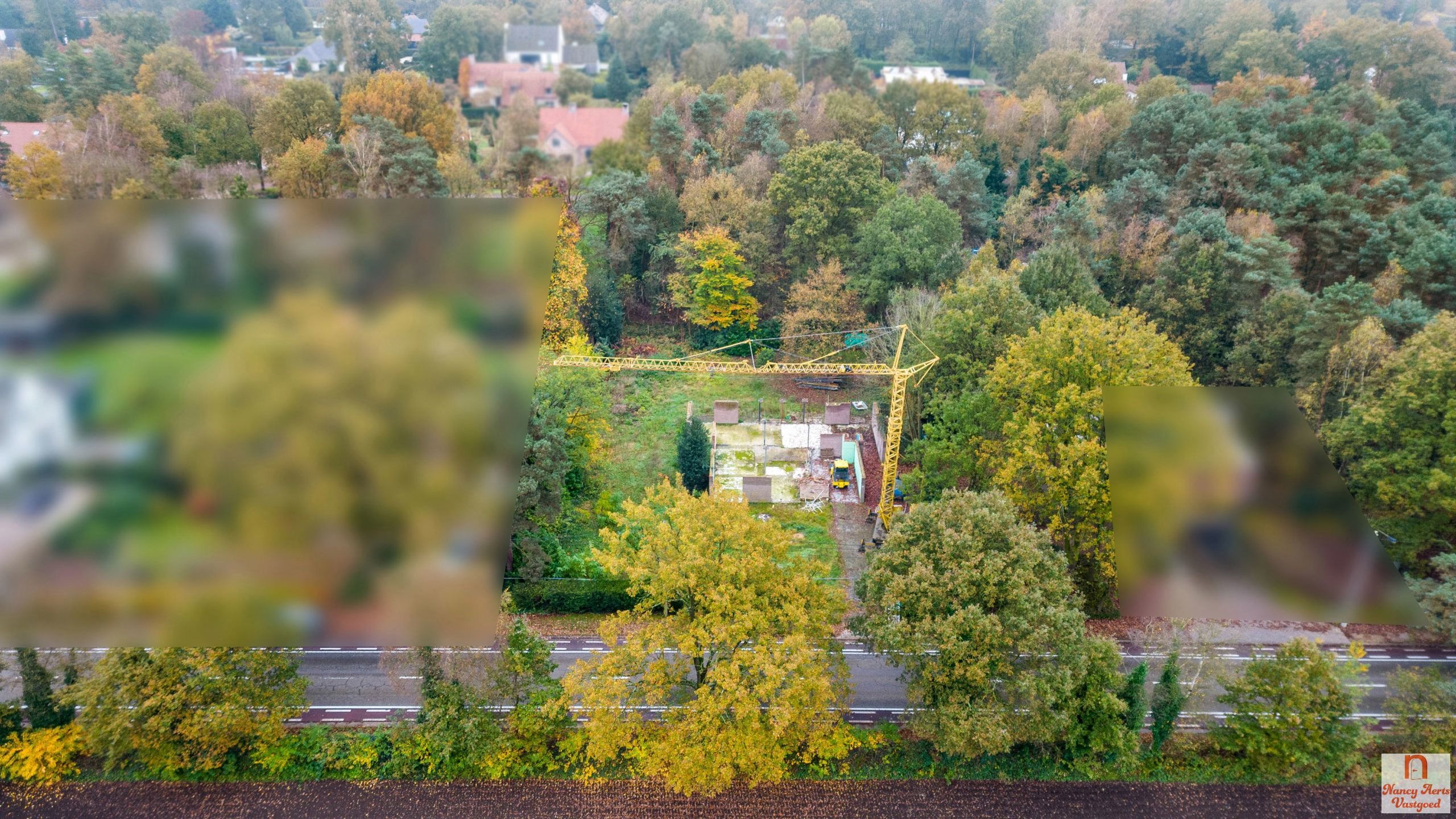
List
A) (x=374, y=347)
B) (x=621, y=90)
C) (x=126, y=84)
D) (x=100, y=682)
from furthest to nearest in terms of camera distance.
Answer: (x=621, y=90), (x=126, y=84), (x=100, y=682), (x=374, y=347)

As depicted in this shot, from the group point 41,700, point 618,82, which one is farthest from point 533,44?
point 41,700

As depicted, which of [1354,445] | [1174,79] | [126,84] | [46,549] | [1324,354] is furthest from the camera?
[1174,79]

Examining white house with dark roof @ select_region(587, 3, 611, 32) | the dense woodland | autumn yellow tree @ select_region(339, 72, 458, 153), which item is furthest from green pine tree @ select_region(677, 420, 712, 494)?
white house with dark roof @ select_region(587, 3, 611, 32)

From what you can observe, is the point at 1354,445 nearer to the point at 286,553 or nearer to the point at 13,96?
the point at 286,553

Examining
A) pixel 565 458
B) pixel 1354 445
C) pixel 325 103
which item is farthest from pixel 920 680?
pixel 325 103

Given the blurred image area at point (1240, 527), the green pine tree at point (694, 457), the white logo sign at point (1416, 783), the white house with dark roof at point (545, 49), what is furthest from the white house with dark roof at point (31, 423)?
the white house with dark roof at point (545, 49)

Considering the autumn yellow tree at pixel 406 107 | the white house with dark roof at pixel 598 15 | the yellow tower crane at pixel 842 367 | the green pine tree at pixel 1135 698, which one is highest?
the white house with dark roof at pixel 598 15

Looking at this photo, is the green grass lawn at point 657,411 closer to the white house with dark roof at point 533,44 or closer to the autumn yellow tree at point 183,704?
the autumn yellow tree at point 183,704
